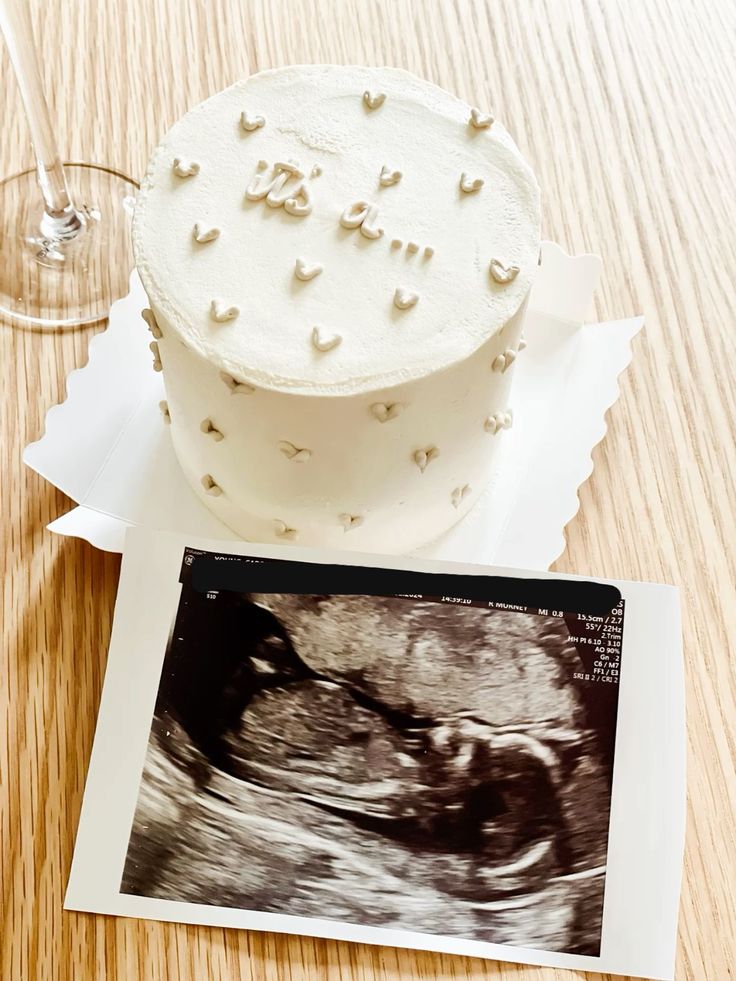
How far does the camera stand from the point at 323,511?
518mm

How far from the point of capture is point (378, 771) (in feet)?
1.66

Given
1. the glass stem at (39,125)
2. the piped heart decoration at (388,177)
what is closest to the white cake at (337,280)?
the piped heart decoration at (388,177)

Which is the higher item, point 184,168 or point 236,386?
point 184,168

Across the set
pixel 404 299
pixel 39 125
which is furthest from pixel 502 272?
pixel 39 125

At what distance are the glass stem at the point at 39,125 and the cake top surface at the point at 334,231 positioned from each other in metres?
0.12

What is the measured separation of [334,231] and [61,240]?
0.27 m

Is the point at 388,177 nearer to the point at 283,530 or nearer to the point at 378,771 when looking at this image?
the point at 283,530

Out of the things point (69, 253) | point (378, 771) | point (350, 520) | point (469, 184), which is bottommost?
point (378, 771)

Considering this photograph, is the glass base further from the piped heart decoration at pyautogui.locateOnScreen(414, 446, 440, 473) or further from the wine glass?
the piped heart decoration at pyautogui.locateOnScreen(414, 446, 440, 473)

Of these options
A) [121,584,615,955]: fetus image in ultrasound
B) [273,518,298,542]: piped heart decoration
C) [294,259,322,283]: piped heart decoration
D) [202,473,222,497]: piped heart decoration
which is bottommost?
[121,584,615,955]: fetus image in ultrasound

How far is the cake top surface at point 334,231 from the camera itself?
45 cm

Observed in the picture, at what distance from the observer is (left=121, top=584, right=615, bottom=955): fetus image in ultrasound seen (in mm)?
486

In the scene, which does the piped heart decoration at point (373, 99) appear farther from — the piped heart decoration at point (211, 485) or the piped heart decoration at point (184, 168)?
the piped heart decoration at point (211, 485)

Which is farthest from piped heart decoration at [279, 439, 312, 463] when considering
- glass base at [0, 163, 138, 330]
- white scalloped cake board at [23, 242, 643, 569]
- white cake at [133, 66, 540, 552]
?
glass base at [0, 163, 138, 330]
